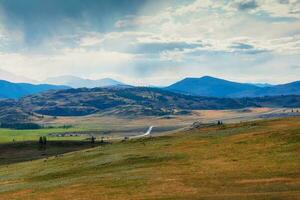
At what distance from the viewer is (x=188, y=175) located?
2581 inches

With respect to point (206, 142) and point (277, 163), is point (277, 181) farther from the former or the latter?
point (206, 142)

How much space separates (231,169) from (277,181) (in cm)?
1312

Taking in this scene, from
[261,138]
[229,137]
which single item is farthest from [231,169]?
[229,137]

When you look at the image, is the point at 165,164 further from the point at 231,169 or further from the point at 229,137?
the point at 229,137

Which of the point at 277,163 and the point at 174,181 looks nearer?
the point at 174,181

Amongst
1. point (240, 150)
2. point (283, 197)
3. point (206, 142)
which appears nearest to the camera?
point (283, 197)

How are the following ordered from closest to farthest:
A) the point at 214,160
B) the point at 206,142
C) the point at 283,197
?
the point at 283,197 → the point at 214,160 → the point at 206,142

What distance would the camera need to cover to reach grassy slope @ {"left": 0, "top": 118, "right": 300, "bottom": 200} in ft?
174

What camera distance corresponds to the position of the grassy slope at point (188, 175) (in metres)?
53.0

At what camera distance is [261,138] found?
98.2 m

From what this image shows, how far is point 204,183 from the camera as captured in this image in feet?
191

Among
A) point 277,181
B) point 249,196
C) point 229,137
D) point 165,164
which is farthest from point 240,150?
point 249,196

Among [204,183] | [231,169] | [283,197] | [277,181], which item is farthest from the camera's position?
[231,169]

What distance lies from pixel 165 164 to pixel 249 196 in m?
33.6
